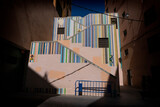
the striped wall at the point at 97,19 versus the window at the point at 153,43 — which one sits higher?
the striped wall at the point at 97,19

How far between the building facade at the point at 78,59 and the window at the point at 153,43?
472 centimetres

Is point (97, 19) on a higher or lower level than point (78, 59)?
higher

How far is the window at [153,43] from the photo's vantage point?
9.84 metres

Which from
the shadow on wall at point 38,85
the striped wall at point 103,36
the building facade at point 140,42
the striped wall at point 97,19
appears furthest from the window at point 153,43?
the shadow on wall at point 38,85

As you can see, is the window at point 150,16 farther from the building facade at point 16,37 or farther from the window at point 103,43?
the building facade at point 16,37

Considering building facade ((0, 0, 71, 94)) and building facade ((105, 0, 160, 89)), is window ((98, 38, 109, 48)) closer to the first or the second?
building facade ((105, 0, 160, 89))

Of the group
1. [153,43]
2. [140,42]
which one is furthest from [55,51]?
[140,42]

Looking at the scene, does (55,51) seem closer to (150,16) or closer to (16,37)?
(16,37)

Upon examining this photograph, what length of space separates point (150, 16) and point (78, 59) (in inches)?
387

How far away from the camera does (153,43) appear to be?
10.4m

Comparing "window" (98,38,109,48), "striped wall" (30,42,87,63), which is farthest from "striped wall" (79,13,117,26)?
"striped wall" (30,42,87,63)

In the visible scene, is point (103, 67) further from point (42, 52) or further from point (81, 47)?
point (42, 52)

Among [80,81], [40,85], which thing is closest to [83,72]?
[80,81]

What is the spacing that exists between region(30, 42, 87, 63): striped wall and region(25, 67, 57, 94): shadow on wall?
4.66 feet
